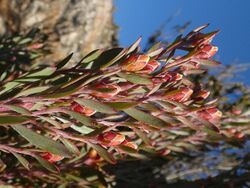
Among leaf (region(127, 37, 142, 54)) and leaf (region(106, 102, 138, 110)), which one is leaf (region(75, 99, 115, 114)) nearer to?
leaf (region(106, 102, 138, 110))

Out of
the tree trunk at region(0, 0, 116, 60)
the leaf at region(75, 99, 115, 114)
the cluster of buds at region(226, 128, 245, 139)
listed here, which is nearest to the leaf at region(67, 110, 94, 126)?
the leaf at region(75, 99, 115, 114)

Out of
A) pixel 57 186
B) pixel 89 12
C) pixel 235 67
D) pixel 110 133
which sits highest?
pixel 89 12

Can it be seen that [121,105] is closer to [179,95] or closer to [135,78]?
[135,78]

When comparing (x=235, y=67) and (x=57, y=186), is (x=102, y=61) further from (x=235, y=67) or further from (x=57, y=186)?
(x=235, y=67)

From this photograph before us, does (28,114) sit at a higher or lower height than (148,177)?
higher

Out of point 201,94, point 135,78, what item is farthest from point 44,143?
point 201,94

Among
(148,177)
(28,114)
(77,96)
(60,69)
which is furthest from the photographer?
(148,177)

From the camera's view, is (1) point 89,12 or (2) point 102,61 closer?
(2) point 102,61

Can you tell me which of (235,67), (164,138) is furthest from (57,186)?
(235,67)
